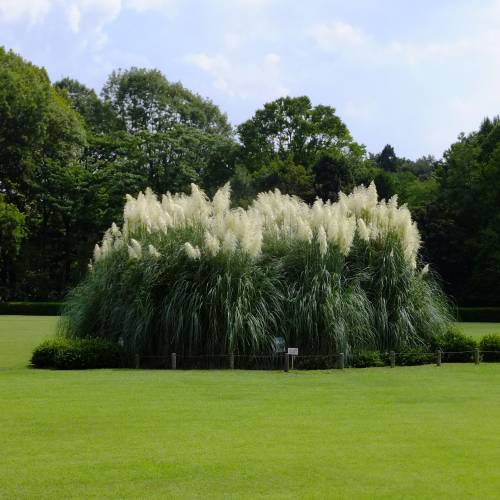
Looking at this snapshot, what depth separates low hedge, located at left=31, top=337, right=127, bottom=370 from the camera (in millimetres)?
14500

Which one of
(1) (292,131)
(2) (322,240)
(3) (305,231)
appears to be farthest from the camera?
(1) (292,131)

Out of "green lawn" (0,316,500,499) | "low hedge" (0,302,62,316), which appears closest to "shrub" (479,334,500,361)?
"green lawn" (0,316,500,499)

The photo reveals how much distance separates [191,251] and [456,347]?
19.6 feet

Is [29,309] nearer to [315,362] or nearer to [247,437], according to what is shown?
[315,362]

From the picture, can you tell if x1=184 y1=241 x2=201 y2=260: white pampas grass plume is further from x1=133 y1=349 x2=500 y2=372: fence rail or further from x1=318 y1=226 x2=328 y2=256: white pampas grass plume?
x1=318 y1=226 x2=328 y2=256: white pampas grass plume

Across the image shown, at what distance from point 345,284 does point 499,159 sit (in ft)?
97.3

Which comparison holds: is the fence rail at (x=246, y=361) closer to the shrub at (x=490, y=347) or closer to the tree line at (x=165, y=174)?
the shrub at (x=490, y=347)

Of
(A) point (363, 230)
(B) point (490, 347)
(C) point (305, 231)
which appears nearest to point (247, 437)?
(C) point (305, 231)

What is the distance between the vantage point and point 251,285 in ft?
48.7

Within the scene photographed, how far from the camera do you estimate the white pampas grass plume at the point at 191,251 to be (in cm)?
1476

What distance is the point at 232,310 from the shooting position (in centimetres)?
1459

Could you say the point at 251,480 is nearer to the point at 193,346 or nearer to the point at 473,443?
the point at 473,443

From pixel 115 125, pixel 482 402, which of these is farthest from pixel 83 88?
pixel 482 402

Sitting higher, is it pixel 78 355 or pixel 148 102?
pixel 148 102
